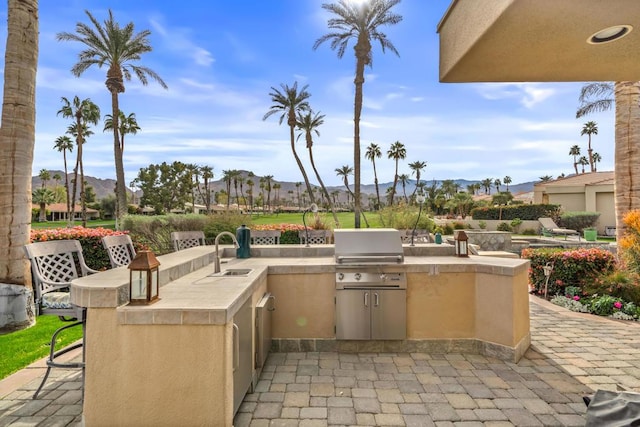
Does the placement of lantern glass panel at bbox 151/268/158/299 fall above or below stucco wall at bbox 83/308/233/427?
above

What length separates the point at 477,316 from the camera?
3727 mm

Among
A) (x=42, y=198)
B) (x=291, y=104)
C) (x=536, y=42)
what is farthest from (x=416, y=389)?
(x=42, y=198)

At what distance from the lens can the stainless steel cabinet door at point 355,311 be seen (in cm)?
367

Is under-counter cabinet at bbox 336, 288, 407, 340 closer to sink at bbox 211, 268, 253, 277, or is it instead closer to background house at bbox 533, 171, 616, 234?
sink at bbox 211, 268, 253, 277

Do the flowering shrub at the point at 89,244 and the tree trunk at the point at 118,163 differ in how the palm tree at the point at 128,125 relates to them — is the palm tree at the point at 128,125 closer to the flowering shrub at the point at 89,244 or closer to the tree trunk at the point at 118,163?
the tree trunk at the point at 118,163

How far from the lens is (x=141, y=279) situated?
2168 mm

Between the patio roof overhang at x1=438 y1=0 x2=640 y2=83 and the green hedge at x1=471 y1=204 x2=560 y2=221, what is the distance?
67.2ft

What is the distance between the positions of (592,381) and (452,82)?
293 cm

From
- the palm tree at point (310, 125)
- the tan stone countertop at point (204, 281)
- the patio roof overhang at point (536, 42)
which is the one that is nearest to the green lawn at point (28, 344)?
the tan stone countertop at point (204, 281)

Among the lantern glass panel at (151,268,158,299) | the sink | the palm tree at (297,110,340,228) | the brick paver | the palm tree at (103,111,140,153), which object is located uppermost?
the palm tree at (103,111,140,153)

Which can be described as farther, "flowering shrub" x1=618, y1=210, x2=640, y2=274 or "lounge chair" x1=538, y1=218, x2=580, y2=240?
"lounge chair" x1=538, y1=218, x2=580, y2=240

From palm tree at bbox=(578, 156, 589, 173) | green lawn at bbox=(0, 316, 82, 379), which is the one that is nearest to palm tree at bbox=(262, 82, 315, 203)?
green lawn at bbox=(0, 316, 82, 379)

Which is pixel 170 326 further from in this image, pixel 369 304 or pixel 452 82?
pixel 452 82

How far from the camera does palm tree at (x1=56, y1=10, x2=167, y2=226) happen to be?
48.6 ft
